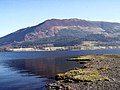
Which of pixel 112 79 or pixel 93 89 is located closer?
pixel 93 89

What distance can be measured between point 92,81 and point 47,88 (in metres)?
11.6

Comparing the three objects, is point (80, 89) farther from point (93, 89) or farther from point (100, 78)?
point (100, 78)

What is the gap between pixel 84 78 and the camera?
73312 millimetres

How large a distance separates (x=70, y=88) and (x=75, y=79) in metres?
10.9

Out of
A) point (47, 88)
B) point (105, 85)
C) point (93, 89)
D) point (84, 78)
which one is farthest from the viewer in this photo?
point (84, 78)

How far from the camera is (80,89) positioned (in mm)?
61281

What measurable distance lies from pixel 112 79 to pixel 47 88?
56.9ft

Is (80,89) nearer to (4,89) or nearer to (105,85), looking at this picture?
(105,85)

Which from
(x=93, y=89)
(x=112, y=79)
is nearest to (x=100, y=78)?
(x=112, y=79)

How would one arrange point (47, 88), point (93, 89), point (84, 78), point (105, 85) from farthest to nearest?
point (84, 78) < point (47, 88) < point (105, 85) < point (93, 89)

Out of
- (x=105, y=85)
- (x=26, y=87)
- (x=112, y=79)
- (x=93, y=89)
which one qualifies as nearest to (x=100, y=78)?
(x=112, y=79)

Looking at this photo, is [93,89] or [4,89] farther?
[4,89]

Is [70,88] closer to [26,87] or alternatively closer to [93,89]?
[93,89]

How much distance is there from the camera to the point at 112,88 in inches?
2355
